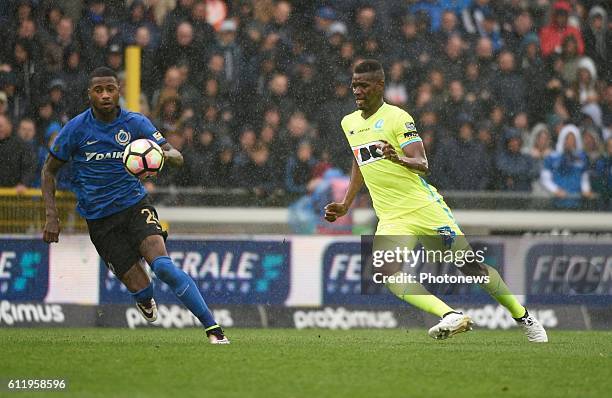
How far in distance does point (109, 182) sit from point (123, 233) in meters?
0.39

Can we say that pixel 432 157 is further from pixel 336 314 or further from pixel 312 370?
pixel 312 370

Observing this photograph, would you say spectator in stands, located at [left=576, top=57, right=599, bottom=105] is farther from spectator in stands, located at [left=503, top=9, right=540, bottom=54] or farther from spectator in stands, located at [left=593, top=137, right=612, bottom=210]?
spectator in stands, located at [left=593, top=137, right=612, bottom=210]

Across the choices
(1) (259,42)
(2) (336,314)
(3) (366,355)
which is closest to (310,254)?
(2) (336,314)

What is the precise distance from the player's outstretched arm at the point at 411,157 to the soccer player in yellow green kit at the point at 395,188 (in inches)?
2.2

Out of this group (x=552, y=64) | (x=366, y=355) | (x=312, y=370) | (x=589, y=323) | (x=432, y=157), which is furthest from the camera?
(x=552, y=64)

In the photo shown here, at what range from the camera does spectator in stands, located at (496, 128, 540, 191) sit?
1379 centimetres

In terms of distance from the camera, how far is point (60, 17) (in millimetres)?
13812

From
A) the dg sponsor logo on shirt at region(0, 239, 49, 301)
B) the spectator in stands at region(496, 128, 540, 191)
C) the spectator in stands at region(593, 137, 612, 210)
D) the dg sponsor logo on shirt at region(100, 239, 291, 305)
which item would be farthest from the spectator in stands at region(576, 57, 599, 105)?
the dg sponsor logo on shirt at region(0, 239, 49, 301)

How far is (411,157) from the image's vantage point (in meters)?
8.92

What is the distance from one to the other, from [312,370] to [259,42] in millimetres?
7584

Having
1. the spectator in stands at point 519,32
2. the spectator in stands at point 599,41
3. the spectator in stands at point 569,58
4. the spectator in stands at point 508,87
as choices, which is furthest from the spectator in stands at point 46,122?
the spectator in stands at point 599,41

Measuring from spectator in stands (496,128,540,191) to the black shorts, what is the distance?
5.66 metres

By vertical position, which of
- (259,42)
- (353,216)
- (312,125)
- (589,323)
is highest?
(259,42)

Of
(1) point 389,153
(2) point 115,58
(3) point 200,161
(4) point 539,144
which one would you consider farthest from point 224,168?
(1) point 389,153
